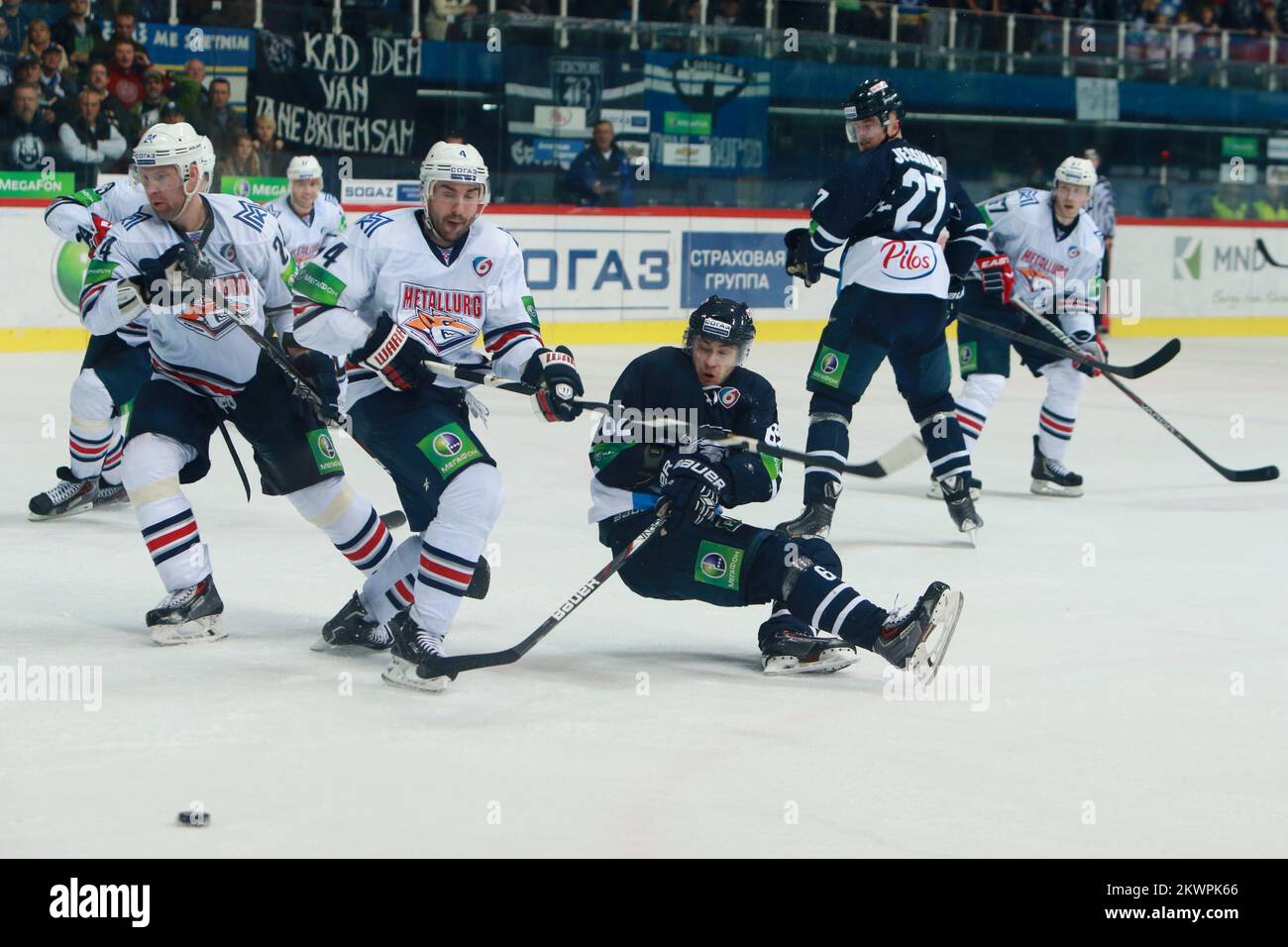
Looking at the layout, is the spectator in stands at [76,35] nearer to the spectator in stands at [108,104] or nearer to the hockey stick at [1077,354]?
the spectator in stands at [108,104]

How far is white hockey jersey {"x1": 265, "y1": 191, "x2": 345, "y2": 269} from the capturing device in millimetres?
7676

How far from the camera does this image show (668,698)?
3.78 meters

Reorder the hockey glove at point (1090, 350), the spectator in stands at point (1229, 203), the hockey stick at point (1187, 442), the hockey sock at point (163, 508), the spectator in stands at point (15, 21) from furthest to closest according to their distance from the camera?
the spectator in stands at point (1229, 203), the spectator in stands at point (15, 21), the hockey glove at point (1090, 350), the hockey stick at point (1187, 442), the hockey sock at point (163, 508)

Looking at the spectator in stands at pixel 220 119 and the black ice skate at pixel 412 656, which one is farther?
the spectator in stands at pixel 220 119

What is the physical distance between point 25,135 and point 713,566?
729 cm

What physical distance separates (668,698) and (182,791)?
111cm

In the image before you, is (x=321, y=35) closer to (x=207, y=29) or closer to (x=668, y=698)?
(x=207, y=29)

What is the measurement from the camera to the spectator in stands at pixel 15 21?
10164 millimetres

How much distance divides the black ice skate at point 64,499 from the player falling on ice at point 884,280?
7.20 feet

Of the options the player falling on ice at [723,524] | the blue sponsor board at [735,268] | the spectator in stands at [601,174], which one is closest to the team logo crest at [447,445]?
the player falling on ice at [723,524]

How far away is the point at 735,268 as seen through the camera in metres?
12.5

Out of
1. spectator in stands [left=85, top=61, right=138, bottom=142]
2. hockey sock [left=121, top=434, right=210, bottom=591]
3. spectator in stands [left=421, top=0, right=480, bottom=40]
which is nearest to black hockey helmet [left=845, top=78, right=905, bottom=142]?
hockey sock [left=121, top=434, right=210, bottom=591]
